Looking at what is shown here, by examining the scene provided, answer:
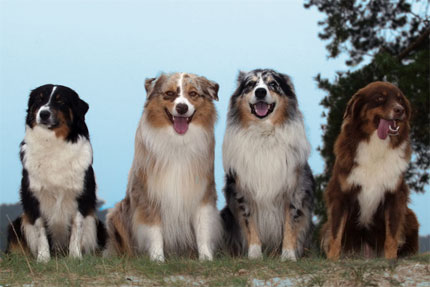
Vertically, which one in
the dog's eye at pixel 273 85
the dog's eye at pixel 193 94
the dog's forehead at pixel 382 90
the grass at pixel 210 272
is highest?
the dog's eye at pixel 273 85

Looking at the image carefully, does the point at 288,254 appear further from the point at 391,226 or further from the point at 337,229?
the point at 391,226

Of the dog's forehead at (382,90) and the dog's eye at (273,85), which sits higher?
the dog's eye at (273,85)

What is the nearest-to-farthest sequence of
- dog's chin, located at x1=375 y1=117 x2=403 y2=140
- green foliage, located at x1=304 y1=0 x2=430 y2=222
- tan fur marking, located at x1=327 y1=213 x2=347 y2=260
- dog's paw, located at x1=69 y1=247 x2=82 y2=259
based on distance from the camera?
dog's chin, located at x1=375 y1=117 x2=403 y2=140 → tan fur marking, located at x1=327 y1=213 x2=347 y2=260 → dog's paw, located at x1=69 y1=247 x2=82 y2=259 → green foliage, located at x1=304 y1=0 x2=430 y2=222

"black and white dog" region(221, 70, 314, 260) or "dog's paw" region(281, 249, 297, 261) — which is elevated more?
"black and white dog" region(221, 70, 314, 260)

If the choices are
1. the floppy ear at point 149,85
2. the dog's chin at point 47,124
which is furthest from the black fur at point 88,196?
the floppy ear at point 149,85

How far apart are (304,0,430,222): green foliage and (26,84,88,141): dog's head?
219 inches

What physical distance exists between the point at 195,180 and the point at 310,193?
52.8 inches

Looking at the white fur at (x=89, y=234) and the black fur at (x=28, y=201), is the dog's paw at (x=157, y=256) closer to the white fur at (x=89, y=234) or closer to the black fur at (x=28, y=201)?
the white fur at (x=89, y=234)

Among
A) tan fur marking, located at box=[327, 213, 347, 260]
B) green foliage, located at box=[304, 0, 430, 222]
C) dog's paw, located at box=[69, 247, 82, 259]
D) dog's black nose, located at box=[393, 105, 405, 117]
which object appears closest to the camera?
dog's black nose, located at box=[393, 105, 405, 117]

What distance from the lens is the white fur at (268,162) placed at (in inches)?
278

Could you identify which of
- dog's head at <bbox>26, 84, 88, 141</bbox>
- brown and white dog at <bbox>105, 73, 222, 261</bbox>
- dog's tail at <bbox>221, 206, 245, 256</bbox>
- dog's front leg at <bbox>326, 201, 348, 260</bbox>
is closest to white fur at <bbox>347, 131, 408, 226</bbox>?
dog's front leg at <bbox>326, 201, 348, 260</bbox>

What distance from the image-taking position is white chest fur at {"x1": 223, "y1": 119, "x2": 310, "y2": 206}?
23.2 ft

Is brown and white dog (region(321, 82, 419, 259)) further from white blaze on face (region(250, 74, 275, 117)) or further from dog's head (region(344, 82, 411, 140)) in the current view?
white blaze on face (region(250, 74, 275, 117))

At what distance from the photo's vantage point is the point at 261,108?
6926 mm
